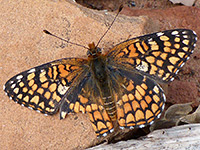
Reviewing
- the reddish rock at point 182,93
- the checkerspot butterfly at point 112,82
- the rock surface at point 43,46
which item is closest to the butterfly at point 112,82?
the checkerspot butterfly at point 112,82

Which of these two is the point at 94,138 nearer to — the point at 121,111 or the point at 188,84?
the point at 121,111

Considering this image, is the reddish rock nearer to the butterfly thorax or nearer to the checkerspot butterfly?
the checkerspot butterfly

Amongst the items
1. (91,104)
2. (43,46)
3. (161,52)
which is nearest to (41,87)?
(91,104)

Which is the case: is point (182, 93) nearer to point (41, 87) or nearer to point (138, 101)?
point (138, 101)

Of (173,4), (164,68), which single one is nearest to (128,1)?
(173,4)

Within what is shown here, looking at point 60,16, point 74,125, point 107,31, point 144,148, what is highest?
point 60,16

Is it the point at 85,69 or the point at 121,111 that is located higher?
the point at 85,69

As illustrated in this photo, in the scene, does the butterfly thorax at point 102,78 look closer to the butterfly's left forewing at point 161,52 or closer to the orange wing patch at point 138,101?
the orange wing patch at point 138,101
